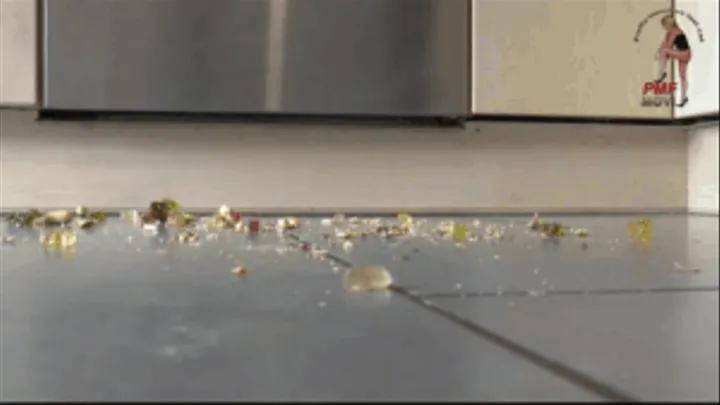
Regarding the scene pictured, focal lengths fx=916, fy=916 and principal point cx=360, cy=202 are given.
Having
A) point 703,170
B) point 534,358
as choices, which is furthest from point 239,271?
point 703,170

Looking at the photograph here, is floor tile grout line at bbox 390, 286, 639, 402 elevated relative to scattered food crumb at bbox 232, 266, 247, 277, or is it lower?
lower

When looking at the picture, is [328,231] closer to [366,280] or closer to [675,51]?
[366,280]

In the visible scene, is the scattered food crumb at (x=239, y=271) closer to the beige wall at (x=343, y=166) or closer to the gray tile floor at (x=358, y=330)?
the gray tile floor at (x=358, y=330)

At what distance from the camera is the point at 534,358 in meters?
0.34

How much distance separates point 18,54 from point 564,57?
110cm

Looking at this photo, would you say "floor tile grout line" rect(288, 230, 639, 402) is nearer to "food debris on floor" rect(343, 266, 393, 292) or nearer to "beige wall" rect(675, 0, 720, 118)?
"food debris on floor" rect(343, 266, 393, 292)

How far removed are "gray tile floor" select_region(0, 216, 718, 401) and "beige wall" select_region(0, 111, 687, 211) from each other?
1165mm

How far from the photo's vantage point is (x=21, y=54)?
1.73m

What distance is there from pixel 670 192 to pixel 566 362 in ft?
6.44

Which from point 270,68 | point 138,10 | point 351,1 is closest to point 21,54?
point 138,10

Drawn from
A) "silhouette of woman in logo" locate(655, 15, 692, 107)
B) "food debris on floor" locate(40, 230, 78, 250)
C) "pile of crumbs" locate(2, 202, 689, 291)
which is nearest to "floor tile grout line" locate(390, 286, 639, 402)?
"pile of crumbs" locate(2, 202, 689, 291)

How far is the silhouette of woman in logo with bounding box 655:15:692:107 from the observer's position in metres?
1.99

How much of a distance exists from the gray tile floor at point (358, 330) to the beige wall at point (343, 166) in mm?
1165

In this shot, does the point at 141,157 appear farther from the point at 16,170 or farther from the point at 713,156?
the point at 713,156
